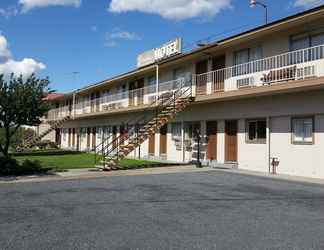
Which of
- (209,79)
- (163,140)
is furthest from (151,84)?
(209,79)

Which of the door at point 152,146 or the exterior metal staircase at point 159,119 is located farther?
the door at point 152,146

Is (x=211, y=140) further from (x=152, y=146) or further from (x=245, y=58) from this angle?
(x=152, y=146)

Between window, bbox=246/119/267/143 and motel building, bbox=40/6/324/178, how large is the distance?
0.15ft

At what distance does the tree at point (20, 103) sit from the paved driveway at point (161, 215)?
14953 millimetres

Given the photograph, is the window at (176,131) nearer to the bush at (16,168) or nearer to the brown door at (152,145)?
the brown door at (152,145)

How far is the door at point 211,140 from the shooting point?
69.4 feet

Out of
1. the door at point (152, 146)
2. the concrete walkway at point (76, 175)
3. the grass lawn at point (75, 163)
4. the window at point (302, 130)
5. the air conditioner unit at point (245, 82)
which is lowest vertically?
the concrete walkway at point (76, 175)

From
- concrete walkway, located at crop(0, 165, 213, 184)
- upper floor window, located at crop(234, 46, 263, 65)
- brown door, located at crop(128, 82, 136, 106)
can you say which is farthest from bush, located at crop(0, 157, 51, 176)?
brown door, located at crop(128, 82, 136, 106)

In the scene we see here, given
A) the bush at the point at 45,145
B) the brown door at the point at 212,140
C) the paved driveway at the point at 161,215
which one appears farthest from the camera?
the bush at the point at 45,145

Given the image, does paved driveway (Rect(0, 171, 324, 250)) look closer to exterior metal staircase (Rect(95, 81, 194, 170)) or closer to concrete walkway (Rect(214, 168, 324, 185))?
concrete walkway (Rect(214, 168, 324, 185))

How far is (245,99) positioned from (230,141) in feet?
7.90

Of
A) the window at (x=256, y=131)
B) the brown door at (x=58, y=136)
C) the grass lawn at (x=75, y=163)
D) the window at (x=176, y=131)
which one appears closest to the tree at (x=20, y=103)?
the grass lawn at (x=75, y=163)

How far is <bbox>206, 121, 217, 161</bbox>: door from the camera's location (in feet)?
69.4

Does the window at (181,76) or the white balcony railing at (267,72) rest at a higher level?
the window at (181,76)
